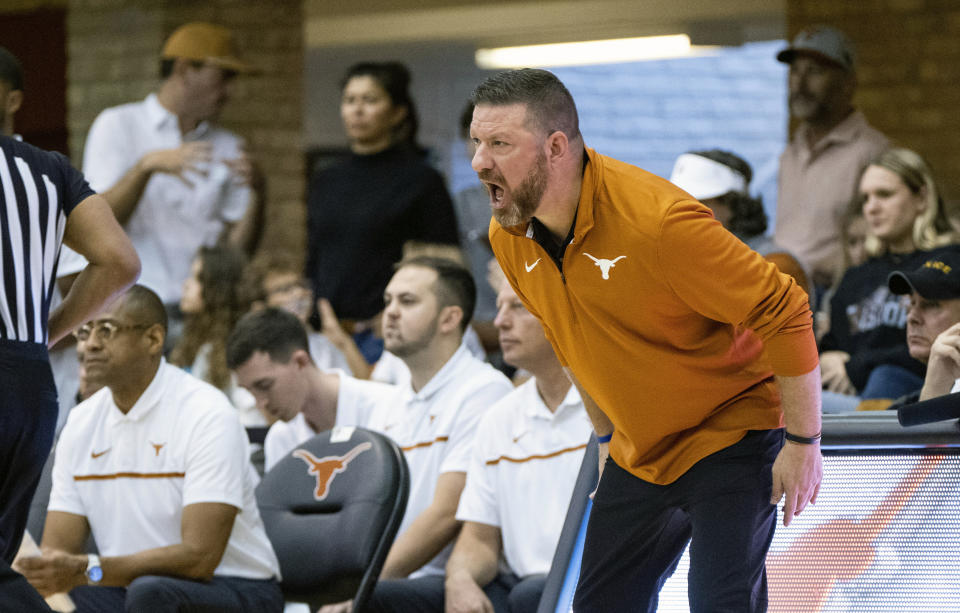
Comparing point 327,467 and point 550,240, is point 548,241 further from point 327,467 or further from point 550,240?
point 327,467

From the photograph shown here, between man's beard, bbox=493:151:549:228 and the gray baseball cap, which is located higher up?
the gray baseball cap

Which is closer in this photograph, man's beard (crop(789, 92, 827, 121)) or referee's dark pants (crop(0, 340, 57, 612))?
referee's dark pants (crop(0, 340, 57, 612))

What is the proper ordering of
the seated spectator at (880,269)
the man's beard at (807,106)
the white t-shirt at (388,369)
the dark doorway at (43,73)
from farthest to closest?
1. the dark doorway at (43,73)
2. the man's beard at (807,106)
3. the white t-shirt at (388,369)
4. the seated spectator at (880,269)

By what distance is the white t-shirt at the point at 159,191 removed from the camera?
18.3ft

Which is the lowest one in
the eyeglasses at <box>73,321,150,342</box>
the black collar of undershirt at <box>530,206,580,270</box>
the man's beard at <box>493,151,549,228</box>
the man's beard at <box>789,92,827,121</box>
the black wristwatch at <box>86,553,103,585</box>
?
the black wristwatch at <box>86,553,103,585</box>

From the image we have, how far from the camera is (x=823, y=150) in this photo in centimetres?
556

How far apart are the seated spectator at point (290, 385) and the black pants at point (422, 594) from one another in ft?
2.91

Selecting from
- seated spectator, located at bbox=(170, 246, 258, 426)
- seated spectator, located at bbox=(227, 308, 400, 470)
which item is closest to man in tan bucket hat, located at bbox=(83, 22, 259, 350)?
seated spectator, located at bbox=(170, 246, 258, 426)

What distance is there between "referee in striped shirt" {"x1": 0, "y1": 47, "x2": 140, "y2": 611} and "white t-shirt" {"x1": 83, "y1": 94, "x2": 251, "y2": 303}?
2.61 m

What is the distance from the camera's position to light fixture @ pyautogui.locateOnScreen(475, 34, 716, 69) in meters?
7.98

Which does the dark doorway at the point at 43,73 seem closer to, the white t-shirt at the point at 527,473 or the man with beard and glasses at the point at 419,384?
the man with beard and glasses at the point at 419,384

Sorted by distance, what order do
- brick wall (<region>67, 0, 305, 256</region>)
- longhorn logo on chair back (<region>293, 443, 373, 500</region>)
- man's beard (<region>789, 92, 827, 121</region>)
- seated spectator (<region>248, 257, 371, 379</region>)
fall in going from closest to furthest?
longhorn logo on chair back (<region>293, 443, 373, 500</region>), seated spectator (<region>248, 257, 371, 379</region>), man's beard (<region>789, 92, 827, 121</region>), brick wall (<region>67, 0, 305, 256</region>)

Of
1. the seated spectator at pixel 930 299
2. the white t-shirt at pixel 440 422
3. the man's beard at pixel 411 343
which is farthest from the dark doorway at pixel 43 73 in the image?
the seated spectator at pixel 930 299

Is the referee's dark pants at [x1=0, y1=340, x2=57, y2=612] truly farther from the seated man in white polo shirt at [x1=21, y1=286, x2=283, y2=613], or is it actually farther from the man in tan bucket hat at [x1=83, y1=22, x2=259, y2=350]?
Result: the man in tan bucket hat at [x1=83, y1=22, x2=259, y2=350]
